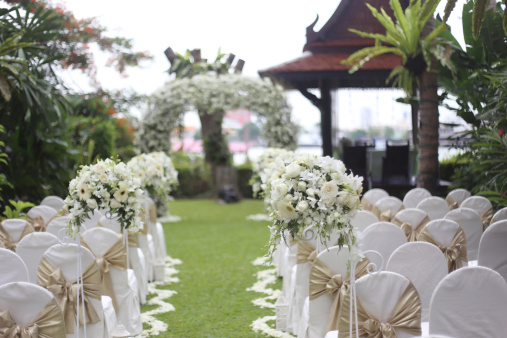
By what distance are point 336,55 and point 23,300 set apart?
11.3 m

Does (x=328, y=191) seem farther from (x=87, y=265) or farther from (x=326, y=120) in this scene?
(x=326, y=120)

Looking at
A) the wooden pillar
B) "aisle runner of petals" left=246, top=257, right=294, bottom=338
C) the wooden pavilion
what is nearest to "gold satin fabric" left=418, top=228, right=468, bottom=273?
"aisle runner of petals" left=246, top=257, right=294, bottom=338

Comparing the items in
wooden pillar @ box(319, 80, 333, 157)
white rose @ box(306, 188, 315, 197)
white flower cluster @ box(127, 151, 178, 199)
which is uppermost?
wooden pillar @ box(319, 80, 333, 157)

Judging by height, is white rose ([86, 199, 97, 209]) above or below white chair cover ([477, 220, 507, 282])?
above

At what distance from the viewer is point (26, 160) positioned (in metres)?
8.91

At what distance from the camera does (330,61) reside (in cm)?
1332

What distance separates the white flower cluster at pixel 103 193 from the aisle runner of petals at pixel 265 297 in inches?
43.7

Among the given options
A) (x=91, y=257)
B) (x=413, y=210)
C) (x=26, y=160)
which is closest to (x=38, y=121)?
(x=26, y=160)

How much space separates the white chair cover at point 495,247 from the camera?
4.51 metres

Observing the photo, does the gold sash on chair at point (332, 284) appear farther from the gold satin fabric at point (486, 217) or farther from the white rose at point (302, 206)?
the gold satin fabric at point (486, 217)

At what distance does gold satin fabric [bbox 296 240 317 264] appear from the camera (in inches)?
206

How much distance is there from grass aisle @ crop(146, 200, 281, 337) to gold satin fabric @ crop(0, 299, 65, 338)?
3.91ft

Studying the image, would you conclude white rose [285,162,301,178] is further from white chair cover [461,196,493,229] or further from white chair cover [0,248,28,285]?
white chair cover [461,196,493,229]

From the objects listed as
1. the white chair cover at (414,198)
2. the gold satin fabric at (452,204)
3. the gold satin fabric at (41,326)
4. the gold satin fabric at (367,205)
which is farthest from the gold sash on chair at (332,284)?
the white chair cover at (414,198)
